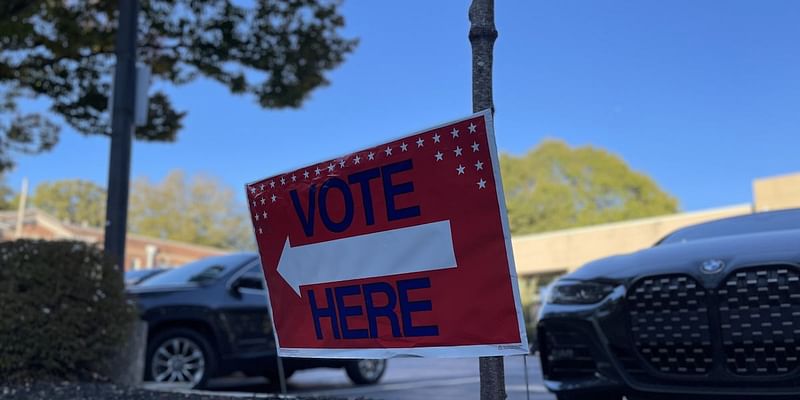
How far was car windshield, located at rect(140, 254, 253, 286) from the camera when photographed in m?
7.50

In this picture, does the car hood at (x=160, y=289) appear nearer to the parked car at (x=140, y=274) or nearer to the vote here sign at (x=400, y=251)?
the parked car at (x=140, y=274)

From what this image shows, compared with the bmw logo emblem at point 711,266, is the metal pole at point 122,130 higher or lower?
higher

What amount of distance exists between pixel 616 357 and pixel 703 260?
618 mm

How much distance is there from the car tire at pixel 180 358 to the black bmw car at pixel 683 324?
13.7 ft

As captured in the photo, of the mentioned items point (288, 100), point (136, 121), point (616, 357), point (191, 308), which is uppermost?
point (288, 100)

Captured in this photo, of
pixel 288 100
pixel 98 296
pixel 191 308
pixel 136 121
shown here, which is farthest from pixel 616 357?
pixel 288 100

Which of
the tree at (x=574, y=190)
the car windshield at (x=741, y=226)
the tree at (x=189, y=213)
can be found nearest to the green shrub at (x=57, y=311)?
the car windshield at (x=741, y=226)

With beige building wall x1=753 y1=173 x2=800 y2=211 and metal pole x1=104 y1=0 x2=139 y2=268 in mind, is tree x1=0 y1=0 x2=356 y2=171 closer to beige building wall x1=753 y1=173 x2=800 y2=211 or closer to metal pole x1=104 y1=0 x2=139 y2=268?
metal pole x1=104 y1=0 x2=139 y2=268

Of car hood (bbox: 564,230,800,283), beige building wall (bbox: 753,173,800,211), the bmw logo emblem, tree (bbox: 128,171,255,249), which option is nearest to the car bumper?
car hood (bbox: 564,230,800,283)

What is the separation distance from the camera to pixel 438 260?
8.67ft

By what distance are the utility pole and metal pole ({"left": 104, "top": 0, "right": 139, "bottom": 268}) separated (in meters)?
4.79

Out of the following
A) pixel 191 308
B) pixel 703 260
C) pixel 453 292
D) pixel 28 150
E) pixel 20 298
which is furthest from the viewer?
pixel 28 150

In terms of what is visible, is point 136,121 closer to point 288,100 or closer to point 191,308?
point 191,308

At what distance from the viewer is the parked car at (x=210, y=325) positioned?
6.93 metres
